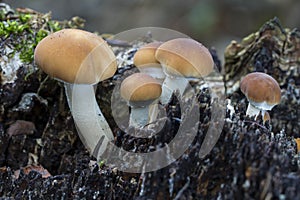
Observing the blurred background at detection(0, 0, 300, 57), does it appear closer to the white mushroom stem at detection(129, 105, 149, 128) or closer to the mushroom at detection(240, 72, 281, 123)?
the mushroom at detection(240, 72, 281, 123)

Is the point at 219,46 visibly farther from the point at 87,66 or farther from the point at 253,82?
the point at 87,66

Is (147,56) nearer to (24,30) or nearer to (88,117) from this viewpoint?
(88,117)

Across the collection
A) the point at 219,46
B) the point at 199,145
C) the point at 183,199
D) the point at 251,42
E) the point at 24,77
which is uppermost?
the point at 219,46

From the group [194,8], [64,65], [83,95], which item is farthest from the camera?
[194,8]

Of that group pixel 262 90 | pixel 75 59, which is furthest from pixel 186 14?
pixel 75 59

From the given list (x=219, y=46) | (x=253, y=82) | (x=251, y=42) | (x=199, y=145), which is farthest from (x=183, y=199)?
(x=219, y=46)

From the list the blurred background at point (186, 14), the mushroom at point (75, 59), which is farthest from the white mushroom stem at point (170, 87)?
the blurred background at point (186, 14)

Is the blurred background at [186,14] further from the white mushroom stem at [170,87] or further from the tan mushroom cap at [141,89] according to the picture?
the tan mushroom cap at [141,89]
